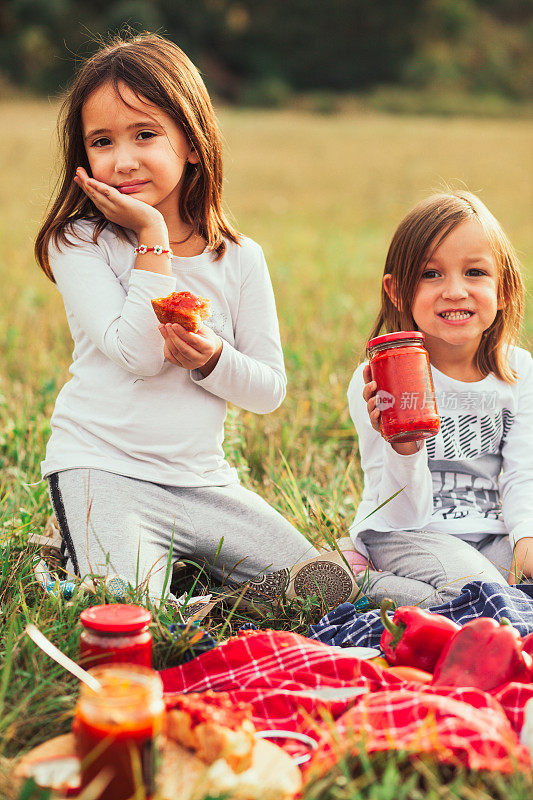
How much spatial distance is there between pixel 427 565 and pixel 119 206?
131 cm

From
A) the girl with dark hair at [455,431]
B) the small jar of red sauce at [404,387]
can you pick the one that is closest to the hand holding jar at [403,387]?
the small jar of red sauce at [404,387]

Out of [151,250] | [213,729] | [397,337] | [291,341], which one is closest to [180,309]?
[151,250]

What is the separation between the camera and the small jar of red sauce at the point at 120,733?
1.32 metres

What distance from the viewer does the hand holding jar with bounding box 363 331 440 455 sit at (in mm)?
2178

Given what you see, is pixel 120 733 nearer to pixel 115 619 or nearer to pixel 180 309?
pixel 115 619

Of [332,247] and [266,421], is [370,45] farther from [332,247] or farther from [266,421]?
[266,421]

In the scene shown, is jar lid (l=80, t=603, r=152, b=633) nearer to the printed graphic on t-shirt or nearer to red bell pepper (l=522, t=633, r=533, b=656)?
red bell pepper (l=522, t=633, r=533, b=656)

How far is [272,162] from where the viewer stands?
49.9 ft

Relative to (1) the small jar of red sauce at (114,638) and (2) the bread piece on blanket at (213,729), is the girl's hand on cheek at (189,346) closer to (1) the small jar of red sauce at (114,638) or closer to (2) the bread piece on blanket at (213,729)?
(1) the small jar of red sauce at (114,638)

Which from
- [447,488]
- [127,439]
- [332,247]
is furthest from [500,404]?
[332,247]

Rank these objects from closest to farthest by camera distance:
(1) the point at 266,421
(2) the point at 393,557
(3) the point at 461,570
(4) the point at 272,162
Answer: (3) the point at 461,570
(2) the point at 393,557
(1) the point at 266,421
(4) the point at 272,162

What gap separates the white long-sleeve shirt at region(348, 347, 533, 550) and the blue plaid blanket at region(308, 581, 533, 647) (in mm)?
364

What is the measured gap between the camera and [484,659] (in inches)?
71.4

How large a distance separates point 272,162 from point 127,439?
529 inches
